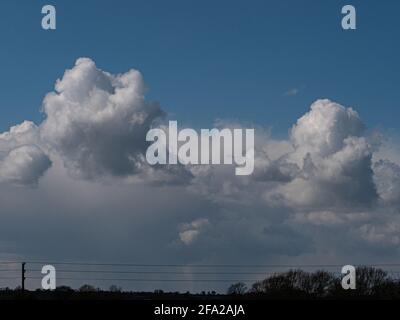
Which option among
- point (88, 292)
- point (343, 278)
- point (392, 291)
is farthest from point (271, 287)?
point (88, 292)
